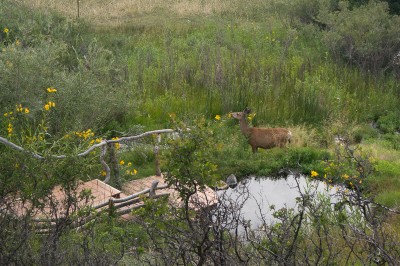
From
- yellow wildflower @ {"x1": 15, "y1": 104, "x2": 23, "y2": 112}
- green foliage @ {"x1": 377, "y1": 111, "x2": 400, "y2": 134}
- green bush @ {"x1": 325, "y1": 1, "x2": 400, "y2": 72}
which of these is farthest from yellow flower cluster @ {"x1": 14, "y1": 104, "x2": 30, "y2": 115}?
green bush @ {"x1": 325, "y1": 1, "x2": 400, "y2": 72}

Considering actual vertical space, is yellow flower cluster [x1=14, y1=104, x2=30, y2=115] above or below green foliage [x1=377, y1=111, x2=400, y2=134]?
above

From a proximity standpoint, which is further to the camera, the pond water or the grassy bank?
the grassy bank

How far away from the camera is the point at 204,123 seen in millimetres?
5910

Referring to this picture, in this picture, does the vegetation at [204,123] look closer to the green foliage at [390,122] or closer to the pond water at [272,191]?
the green foliage at [390,122]

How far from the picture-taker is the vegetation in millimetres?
5727

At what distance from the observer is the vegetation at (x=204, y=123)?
18.8 feet

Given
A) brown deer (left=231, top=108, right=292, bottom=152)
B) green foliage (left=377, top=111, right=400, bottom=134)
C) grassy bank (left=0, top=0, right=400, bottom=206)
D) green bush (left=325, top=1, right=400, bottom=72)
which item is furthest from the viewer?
green bush (left=325, top=1, right=400, bottom=72)

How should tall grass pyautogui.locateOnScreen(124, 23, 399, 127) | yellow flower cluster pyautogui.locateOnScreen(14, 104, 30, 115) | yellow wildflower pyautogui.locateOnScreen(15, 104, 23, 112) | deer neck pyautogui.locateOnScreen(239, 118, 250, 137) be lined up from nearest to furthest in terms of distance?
1. yellow flower cluster pyautogui.locateOnScreen(14, 104, 30, 115)
2. yellow wildflower pyautogui.locateOnScreen(15, 104, 23, 112)
3. deer neck pyautogui.locateOnScreen(239, 118, 250, 137)
4. tall grass pyautogui.locateOnScreen(124, 23, 399, 127)

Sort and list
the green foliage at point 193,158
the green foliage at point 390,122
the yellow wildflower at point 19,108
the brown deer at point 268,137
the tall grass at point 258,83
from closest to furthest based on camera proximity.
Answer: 1. the green foliage at point 193,158
2. the yellow wildflower at point 19,108
3. the brown deer at point 268,137
4. the green foliage at point 390,122
5. the tall grass at point 258,83

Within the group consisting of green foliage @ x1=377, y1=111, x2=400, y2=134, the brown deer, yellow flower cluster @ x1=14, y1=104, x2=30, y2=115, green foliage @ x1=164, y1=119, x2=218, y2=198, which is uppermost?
green foliage @ x1=164, y1=119, x2=218, y2=198

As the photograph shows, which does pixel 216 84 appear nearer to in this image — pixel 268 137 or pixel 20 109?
pixel 268 137

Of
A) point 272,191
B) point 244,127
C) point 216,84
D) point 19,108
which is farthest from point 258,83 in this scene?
point 19,108

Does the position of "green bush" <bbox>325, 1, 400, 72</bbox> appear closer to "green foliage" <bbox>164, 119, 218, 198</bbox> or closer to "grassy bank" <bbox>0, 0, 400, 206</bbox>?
"grassy bank" <bbox>0, 0, 400, 206</bbox>

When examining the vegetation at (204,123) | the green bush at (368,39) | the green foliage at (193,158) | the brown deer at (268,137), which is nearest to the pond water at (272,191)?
the vegetation at (204,123)
